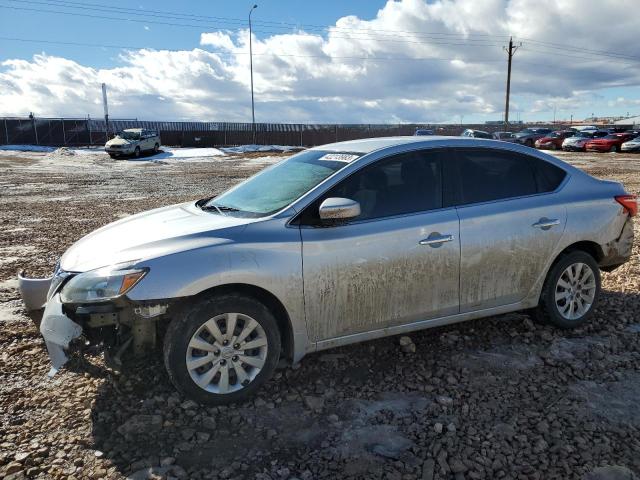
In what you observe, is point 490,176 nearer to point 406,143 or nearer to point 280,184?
point 406,143

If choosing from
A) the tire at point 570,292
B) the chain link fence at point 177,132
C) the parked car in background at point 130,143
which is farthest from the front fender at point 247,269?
the chain link fence at point 177,132

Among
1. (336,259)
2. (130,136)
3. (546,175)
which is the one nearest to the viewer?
(336,259)

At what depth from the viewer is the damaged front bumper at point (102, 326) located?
3.02 m

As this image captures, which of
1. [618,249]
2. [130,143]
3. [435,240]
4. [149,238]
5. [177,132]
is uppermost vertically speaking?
[177,132]

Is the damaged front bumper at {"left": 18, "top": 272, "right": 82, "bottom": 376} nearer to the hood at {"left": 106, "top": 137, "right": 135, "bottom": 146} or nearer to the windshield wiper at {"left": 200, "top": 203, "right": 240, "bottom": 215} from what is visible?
the windshield wiper at {"left": 200, "top": 203, "right": 240, "bottom": 215}

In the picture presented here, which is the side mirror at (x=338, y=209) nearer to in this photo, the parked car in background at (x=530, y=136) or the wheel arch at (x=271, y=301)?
the wheel arch at (x=271, y=301)

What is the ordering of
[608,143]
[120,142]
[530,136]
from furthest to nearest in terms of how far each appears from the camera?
[530,136]
[608,143]
[120,142]

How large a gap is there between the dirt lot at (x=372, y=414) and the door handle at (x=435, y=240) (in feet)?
2.99

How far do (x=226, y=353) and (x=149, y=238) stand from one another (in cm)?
90

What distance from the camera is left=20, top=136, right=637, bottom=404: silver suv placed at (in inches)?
123

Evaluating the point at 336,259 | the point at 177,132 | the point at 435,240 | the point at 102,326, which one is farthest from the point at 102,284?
the point at 177,132

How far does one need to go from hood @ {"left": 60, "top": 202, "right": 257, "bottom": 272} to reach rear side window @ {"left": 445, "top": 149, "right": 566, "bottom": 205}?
65.2 inches

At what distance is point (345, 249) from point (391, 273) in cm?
40

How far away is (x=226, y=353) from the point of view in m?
3.23
